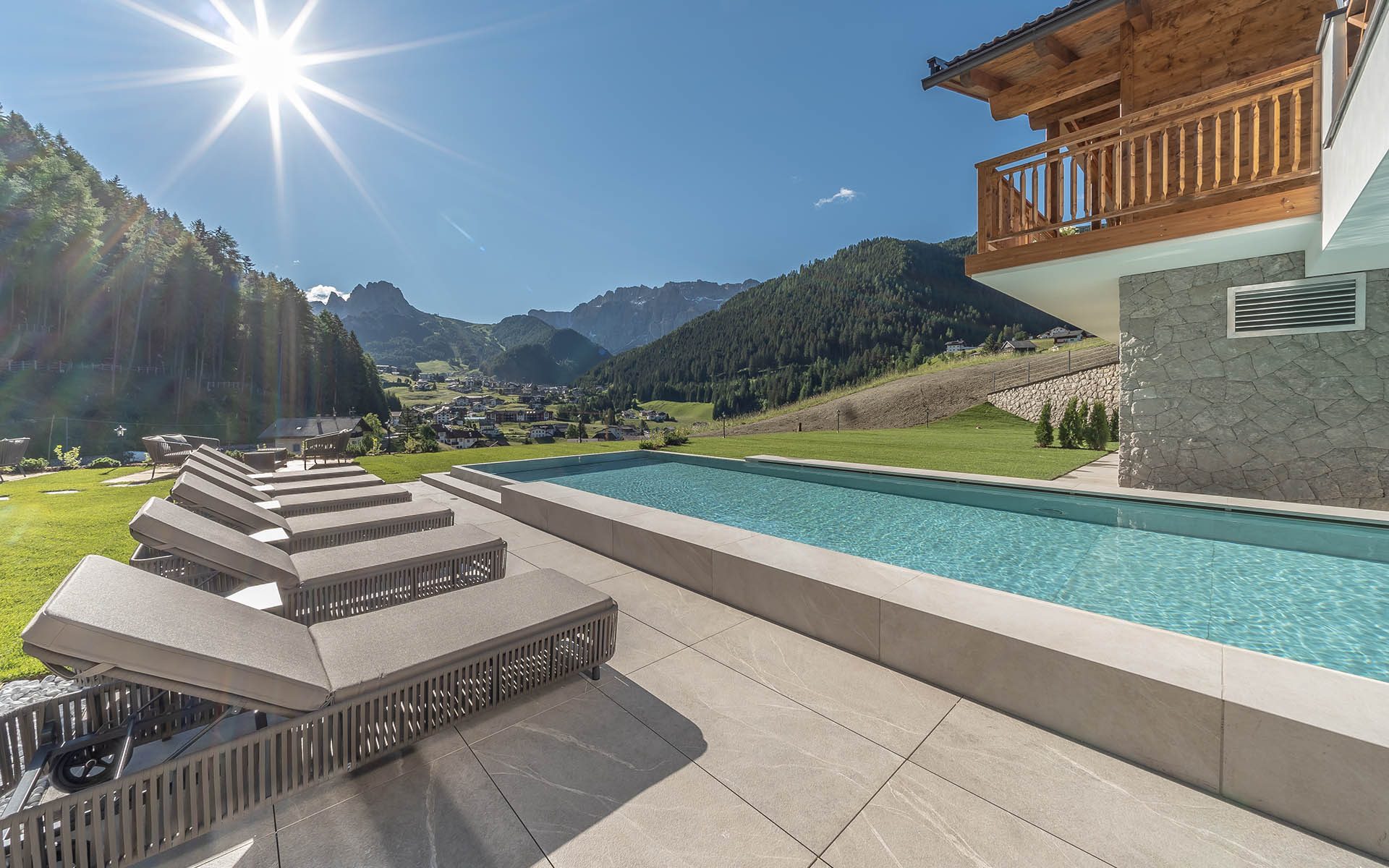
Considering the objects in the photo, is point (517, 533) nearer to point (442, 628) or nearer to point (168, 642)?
point (442, 628)

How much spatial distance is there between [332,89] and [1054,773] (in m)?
17.8

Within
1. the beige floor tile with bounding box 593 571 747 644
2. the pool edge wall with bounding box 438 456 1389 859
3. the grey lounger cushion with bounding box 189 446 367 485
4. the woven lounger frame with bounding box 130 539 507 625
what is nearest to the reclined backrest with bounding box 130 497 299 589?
the woven lounger frame with bounding box 130 539 507 625

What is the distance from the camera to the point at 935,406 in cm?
2973

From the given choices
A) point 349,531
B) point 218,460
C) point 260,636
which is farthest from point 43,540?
point 260,636

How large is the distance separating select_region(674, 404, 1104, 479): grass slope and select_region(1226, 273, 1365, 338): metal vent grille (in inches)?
133

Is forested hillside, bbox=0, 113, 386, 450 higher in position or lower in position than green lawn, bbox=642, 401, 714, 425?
higher

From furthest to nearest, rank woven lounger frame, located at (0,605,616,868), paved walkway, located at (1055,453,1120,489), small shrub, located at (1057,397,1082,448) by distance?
small shrub, located at (1057,397,1082,448) → paved walkway, located at (1055,453,1120,489) → woven lounger frame, located at (0,605,616,868)

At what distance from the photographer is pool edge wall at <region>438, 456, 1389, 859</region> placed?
1.77 m

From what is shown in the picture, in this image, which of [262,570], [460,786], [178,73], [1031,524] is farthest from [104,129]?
A: [1031,524]

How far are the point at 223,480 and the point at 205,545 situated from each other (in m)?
2.59

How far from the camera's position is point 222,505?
390 centimetres

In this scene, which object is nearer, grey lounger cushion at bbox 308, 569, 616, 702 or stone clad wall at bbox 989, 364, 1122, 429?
grey lounger cushion at bbox 308, 569, 616, 702

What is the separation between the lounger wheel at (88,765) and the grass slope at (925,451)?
10035mm

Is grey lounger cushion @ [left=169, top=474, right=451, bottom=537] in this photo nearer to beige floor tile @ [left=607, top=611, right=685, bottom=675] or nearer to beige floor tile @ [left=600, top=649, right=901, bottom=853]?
beige floor tile @ [left=607, top=611, right=685, bottom=675]
